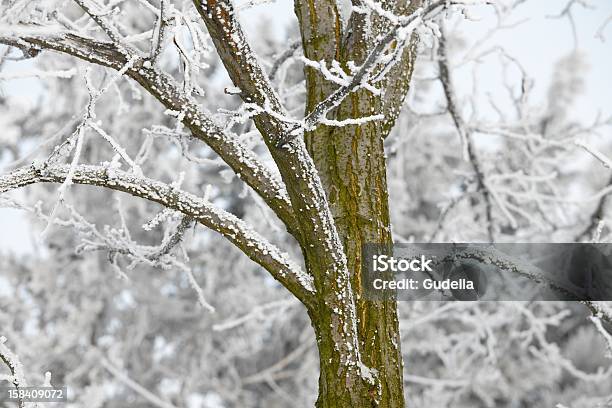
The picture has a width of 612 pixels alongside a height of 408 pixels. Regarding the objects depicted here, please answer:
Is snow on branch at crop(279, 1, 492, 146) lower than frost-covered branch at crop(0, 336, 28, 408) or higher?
higher

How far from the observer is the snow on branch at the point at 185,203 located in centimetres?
155

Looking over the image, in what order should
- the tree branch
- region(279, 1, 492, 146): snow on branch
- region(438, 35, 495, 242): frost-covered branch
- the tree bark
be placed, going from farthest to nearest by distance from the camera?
region(438, 35, 495, 242): frost-covered branch → the tree bark → the tree branch → region(279, 1, 492, 146): snow on branch

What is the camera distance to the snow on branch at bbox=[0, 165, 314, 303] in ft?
5.08

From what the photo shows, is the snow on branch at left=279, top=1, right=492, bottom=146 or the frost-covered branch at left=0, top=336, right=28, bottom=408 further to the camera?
the frost-covered branch at left=0, top=336, right=28, bottom=408

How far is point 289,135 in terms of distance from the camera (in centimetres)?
144

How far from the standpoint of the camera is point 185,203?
5.28 ft

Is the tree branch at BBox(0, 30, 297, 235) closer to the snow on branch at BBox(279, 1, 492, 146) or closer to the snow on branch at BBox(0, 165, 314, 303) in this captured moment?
the snow on branch at BBox(0, 165, 314, 303)

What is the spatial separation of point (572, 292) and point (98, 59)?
5.17 feet

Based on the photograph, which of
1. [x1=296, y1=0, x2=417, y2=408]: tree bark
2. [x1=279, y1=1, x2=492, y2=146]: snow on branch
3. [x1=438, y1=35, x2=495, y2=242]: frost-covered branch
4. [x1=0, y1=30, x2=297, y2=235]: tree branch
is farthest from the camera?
[x1=438, y1=35, x2=495, y2=242]: frost-covered branch

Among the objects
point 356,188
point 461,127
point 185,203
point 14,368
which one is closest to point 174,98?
point 185,203

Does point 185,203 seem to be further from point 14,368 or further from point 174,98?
Answer: point 14,368

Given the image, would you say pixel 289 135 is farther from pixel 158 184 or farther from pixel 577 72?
pixel 577 72

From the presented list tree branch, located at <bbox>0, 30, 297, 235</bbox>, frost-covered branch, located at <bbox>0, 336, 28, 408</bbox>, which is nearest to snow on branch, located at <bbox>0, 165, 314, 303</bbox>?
tree branch, located at <bbox>0, 30, 297, 235</bbox>

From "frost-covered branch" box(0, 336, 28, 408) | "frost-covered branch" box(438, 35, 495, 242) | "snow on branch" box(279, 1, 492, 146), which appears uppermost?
"frost-covered branch" box(438, 35, 495, 242)
